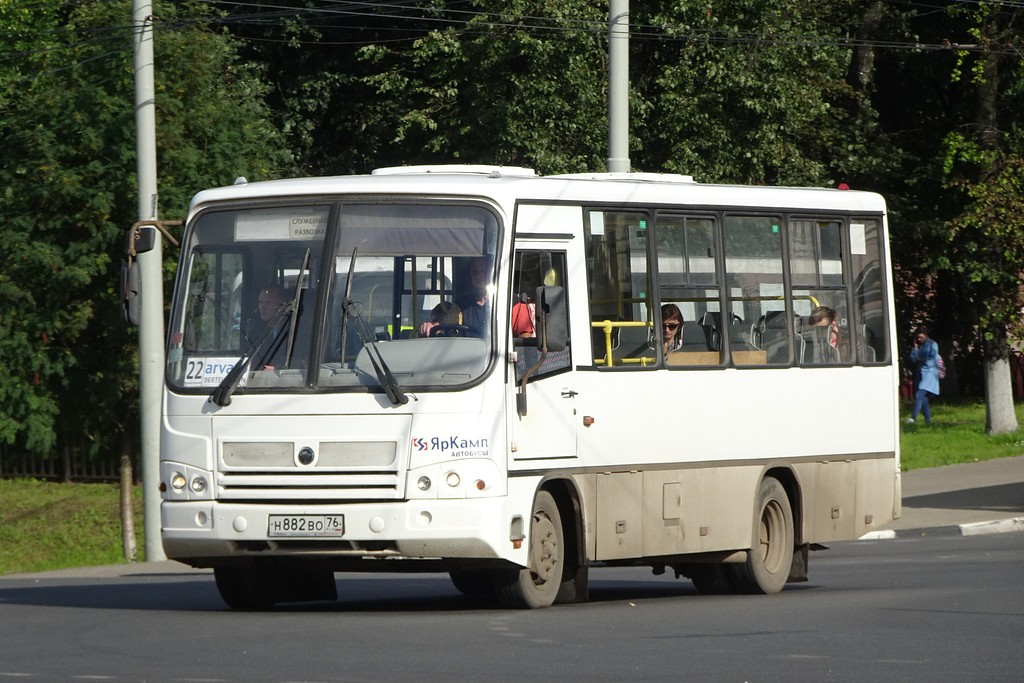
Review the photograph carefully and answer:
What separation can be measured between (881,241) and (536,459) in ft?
16.4

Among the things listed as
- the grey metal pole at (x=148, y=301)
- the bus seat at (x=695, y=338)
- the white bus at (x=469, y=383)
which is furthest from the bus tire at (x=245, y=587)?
the grey metal pole at (x=148, y=301)

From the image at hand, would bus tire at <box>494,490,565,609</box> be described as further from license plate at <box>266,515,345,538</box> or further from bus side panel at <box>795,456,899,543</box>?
bus side panel at <box>795,456,899,543</box>

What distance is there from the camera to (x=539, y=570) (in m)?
12.3

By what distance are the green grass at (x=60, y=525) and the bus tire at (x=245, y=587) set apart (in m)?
12.6

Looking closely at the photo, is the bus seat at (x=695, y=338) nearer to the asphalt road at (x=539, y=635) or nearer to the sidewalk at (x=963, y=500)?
the asphalt road at (x=539, y=635)

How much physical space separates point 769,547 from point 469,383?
4.00m

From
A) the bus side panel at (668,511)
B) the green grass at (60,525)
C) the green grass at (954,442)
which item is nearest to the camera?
the bus side panel at (668,511)

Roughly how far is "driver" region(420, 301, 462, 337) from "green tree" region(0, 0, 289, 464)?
11880 millimetres

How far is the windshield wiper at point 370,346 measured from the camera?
11594 millimetres

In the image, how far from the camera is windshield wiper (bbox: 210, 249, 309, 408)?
470 inches

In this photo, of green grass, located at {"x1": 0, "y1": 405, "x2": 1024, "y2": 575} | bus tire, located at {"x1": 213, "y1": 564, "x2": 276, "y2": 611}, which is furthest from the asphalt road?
green grass, located at {"x1": 0, "y1": 405, "x2": 1024, "y2": 575}

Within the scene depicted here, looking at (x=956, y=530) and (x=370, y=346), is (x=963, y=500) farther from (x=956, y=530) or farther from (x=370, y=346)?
(x=370, y=346)

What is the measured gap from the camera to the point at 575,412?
41.1ft

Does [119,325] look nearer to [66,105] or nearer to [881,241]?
[66,105]
